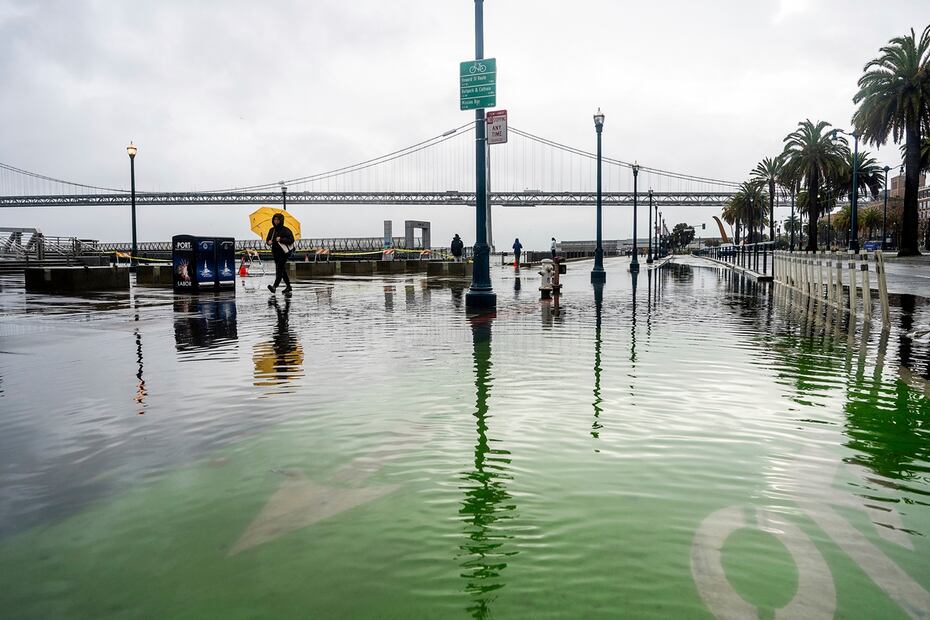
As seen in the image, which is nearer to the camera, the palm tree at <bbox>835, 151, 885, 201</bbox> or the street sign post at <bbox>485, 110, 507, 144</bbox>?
the street sign post at <bbox>485, 110, 507, 144</bbox>

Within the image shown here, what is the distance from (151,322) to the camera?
12.6 m

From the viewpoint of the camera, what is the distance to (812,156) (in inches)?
2972

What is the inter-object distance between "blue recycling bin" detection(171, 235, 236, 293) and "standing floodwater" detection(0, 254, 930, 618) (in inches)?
509

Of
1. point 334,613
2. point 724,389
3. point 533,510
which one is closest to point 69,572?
point 334,613

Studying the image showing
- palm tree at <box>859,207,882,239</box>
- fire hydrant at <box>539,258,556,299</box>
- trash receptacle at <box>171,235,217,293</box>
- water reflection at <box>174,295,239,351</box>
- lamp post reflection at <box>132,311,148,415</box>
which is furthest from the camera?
palm tree at <box>859,207,882,239</box>

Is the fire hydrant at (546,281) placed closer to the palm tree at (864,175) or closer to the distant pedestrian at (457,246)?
the distant pedestrian at (457,246)

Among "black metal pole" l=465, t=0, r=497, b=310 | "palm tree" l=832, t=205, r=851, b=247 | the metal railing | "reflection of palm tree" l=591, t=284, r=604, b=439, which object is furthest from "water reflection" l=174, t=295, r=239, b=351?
"palm tree" l=832, t=205, r=851, b=247

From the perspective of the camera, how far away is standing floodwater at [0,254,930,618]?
2680 mm

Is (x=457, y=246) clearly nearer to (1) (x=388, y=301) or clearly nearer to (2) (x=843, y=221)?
(1) (x=388, y=301)

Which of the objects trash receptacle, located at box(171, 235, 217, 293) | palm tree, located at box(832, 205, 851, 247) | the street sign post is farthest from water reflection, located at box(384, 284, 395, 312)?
palm tree, located at box(832, 205, 851, 247)

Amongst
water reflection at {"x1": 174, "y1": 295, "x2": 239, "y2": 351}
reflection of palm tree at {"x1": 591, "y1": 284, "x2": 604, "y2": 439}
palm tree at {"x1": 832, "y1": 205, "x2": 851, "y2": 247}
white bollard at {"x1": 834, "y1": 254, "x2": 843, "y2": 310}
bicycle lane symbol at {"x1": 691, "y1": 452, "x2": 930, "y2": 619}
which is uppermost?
palm tree at {"x1": 832, "y1": 205, "x2": 851, "y2": 247}

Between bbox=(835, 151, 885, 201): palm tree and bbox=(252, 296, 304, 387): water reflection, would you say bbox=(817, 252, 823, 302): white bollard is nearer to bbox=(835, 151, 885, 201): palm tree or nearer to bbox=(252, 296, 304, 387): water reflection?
bbox=(252, 296, 304, 387): water reflection

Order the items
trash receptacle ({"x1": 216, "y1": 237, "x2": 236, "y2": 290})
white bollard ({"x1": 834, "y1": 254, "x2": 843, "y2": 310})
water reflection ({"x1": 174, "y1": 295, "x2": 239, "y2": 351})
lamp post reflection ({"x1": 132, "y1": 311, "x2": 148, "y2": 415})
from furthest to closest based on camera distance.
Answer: trash receptacle ({"x1": 216, "y1": 237, "x2": 236, "y2": 290}) → white bollard ({"x1": 834, "y1": 254, "x2": 843, "y2": 310}) → water reflection ({"x1": 174, "y1": 295, "x2": 239, "y2": 351}) → lamp post reflection ({"x1": 132, "y1": 311, "x2": 148, "y2": 415})

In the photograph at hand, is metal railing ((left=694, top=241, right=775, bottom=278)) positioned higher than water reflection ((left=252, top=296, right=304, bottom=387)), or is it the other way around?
metal railing ((left=694, top=241, right=775, bottom=278))
